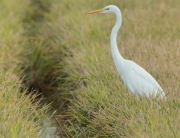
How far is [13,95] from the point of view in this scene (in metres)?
4.47

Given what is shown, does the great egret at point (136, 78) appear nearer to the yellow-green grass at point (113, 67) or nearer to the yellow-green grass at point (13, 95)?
the yellow-green grass at point (113, 67)

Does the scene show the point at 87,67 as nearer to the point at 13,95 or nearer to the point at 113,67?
the point at 113,67

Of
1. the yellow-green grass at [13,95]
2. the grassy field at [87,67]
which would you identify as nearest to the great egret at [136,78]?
the grassy field at [87,67]

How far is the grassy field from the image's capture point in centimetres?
401

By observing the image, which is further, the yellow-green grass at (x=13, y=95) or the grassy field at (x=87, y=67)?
the grassy field at (x=87, y=67)

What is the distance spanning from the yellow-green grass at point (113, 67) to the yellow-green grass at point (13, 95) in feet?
1.58

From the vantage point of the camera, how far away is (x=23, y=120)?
403 cm

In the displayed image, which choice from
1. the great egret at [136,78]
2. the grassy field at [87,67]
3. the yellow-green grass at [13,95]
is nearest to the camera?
the yellow-green grass at [13,95]

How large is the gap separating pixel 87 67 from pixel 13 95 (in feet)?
4.85

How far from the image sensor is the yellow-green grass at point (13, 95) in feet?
12.2

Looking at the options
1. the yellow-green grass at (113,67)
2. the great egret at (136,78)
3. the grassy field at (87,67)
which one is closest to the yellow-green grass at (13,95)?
the grassy field at (87,67)

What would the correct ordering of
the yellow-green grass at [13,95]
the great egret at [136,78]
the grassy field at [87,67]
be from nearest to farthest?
the yellow-green grass at [13,95] → the grassy field at [87,67] → the great egret at [136,78]

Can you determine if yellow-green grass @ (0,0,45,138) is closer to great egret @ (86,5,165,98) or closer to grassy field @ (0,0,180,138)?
grassy field @ (0,0,180,138)

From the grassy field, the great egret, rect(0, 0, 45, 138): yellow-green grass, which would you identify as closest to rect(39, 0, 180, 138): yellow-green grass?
the grassy field
